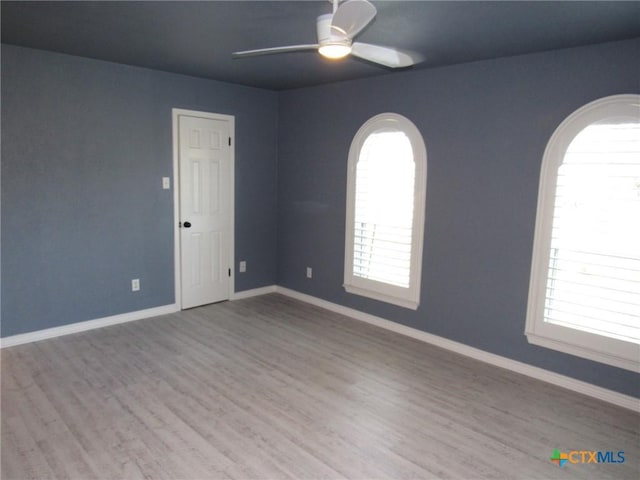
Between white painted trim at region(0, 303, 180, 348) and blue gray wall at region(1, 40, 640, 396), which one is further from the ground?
blue gray wall at region(1, 40, 640, 396)

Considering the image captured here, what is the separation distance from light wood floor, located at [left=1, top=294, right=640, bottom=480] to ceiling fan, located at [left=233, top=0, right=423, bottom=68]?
7.28 ft

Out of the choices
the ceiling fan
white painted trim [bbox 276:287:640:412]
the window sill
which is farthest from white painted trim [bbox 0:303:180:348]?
the window sill

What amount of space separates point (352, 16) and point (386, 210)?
102 inches

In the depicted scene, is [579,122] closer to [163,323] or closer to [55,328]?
[163,323]

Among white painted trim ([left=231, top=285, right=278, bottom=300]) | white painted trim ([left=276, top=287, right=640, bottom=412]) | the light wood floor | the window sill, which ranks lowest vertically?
the light wood floor

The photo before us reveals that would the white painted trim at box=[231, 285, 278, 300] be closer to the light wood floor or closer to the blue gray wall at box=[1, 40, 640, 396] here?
the blue gray wall at box=[1, 40, 640, 396]

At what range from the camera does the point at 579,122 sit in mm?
3154

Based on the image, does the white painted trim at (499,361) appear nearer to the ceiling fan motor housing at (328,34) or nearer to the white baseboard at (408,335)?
the white baseboard at (408,335)

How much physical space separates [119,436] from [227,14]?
262 cm

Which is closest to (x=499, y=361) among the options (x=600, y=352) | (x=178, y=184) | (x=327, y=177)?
(x=600, y=352)

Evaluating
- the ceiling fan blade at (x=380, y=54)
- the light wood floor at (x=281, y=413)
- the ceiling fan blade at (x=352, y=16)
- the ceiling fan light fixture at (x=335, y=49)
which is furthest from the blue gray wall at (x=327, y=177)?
the ceiling fan blade at (x=352, y=16)

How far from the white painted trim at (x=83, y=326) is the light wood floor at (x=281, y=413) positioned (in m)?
0.09

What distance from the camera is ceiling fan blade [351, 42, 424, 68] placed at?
8.37 ft

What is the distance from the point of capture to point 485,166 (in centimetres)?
371
